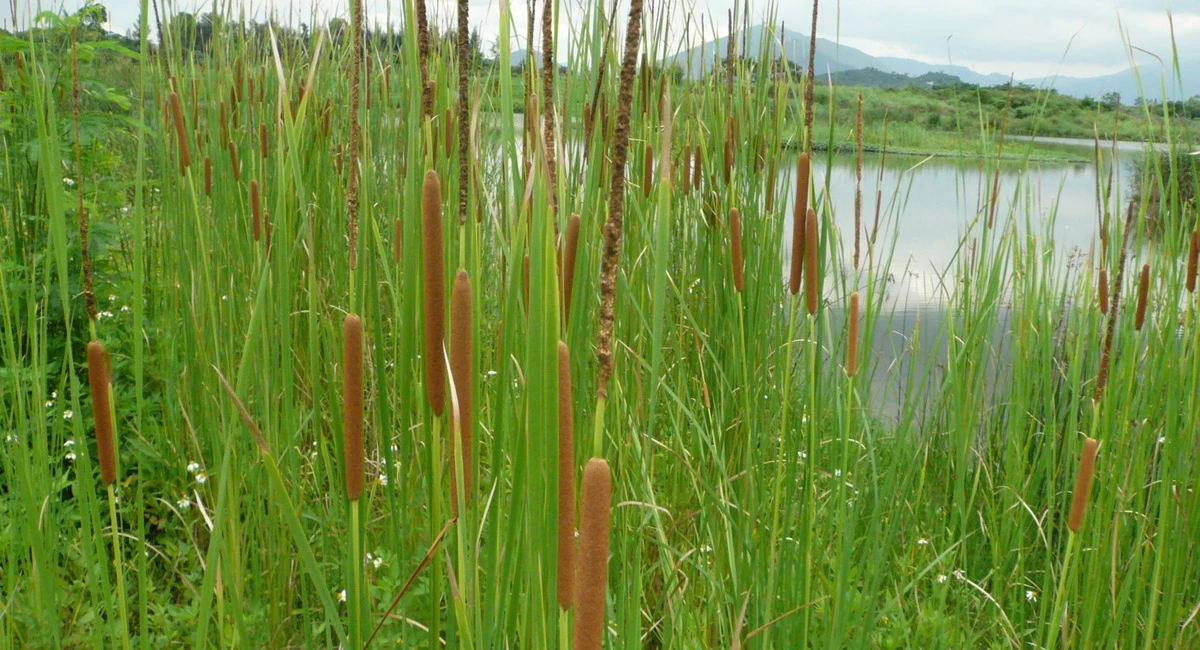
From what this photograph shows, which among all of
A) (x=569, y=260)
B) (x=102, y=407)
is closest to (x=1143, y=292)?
(x=569, y=260)

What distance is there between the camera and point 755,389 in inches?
70.9

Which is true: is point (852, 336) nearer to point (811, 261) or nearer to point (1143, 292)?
point (811, 261)

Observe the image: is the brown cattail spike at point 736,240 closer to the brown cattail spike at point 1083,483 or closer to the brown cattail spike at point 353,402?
the brown cattail spike at point 1083,483

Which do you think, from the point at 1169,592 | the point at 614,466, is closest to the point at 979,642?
the point at 1169,592

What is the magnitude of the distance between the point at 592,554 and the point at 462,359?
193 millimetres

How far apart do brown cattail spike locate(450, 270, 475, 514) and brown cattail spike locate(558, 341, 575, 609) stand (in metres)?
0.09

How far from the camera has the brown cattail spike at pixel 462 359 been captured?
549 mm

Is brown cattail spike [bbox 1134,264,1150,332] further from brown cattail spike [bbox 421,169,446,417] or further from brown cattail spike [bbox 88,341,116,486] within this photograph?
brown cattail spike [bbox 88,341,116,486]

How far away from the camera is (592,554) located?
432 millimetres

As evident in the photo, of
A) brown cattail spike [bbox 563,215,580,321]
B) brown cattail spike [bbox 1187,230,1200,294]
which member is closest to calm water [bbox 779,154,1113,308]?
brown cattail spike [bbox 1187,230,1200,294]

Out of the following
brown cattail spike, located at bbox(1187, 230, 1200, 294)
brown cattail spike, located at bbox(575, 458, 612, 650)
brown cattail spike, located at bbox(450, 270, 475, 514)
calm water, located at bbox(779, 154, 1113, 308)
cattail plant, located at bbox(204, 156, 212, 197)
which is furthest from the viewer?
calm water, located at bbox(779, 154, 1113, 308)

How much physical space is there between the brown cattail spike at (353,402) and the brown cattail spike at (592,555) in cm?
22

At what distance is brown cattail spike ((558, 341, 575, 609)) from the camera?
0.49 meters

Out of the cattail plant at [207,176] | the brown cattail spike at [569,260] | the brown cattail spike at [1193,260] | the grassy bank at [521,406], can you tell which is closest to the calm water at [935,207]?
the grassy bank at [521,406]
